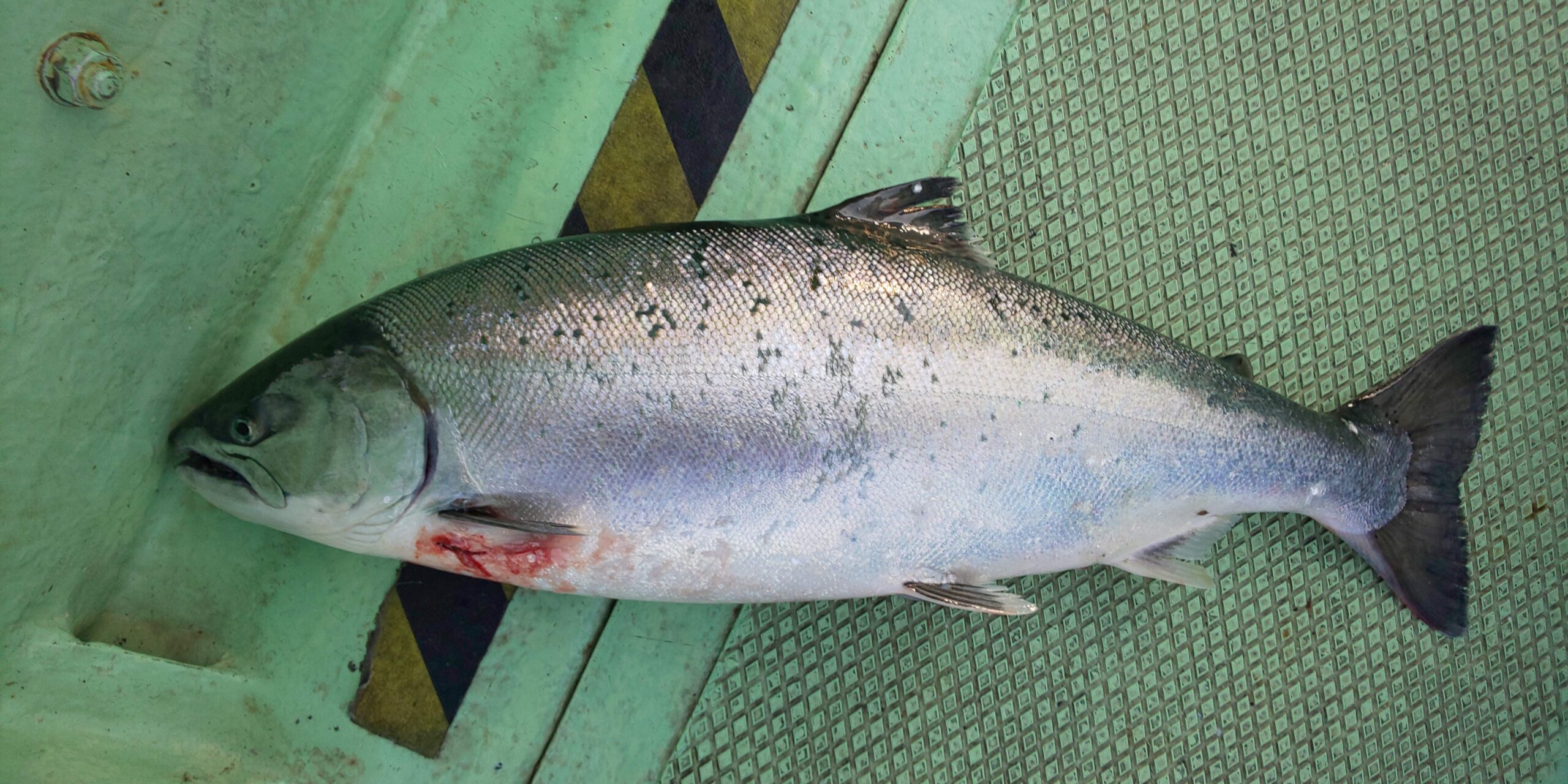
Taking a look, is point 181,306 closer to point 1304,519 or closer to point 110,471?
point 110,471

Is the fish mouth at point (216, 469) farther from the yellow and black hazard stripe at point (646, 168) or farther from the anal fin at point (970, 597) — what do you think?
the anal fin at point (970, 597)

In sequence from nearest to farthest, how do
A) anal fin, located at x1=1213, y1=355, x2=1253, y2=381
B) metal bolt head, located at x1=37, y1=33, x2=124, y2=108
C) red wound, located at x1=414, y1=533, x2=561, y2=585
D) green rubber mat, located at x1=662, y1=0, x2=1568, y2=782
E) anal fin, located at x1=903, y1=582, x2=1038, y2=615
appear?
1. metal bolt head, located at x1=37, y1=33, x2=124, y2=108
2. red wound, located at x1=414, y1=533, x2=561, y2=585
3. anal fin, located at x1=903, y1=582, x2=1038, y2=615
4. anal fin, located at x1=1213, y1=355, x2=1253, y2=381
5. green rubber mat, located at x1=662, y1=0, x2=1568, y2=782

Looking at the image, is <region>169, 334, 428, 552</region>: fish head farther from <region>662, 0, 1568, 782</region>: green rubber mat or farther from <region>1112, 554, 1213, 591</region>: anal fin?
<region>1112, 554, 1213, 591</region>: anal fin

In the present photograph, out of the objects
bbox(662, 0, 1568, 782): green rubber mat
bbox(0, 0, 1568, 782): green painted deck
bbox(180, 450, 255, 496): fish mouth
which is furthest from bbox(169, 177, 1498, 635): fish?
bbox(662, 0, 1568, 782): green rubber mat

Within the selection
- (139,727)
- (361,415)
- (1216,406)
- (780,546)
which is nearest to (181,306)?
(361,415)

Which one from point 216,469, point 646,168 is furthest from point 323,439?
point 646,168

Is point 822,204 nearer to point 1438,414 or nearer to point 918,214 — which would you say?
point 918,214

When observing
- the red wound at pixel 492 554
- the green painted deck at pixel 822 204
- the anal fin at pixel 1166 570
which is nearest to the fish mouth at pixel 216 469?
the green painted deck at pixel 822 204

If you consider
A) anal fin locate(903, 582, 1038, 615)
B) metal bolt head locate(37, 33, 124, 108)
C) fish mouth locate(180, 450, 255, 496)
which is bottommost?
fish mouth locate(180, 450, 255, 496)
